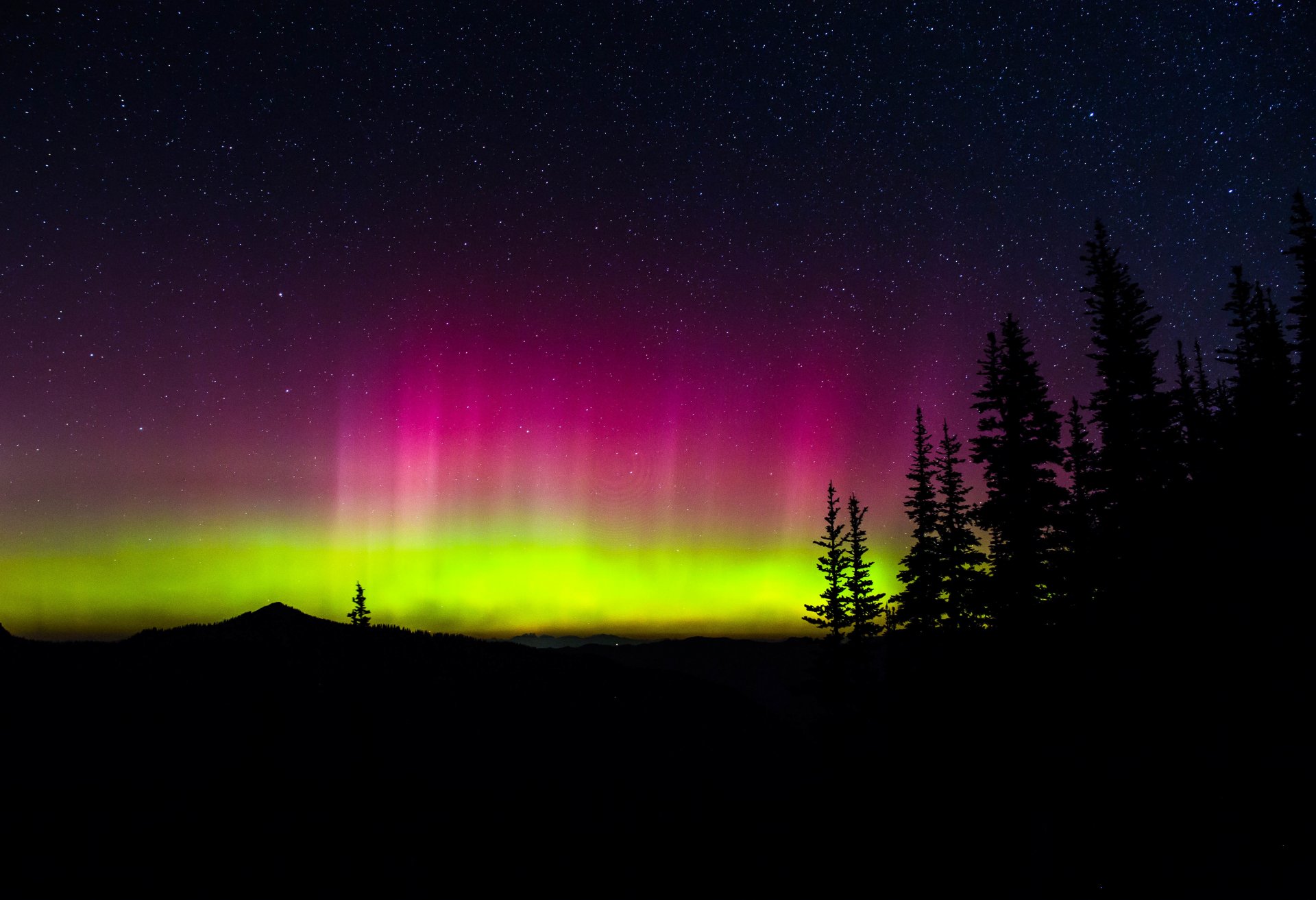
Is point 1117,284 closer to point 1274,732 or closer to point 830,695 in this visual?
point 1274,732

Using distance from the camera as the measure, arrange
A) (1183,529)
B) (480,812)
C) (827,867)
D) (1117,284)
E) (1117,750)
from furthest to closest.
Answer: (1117,284) < (480,812) < (1183,529) < (827,867) < (1117,750)

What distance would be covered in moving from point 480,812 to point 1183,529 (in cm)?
2405

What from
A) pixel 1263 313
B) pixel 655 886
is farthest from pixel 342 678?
pixel 1263 313

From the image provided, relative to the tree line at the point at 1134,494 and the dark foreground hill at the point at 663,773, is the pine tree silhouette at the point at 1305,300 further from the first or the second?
the dark foreground hill at the point at 663,773

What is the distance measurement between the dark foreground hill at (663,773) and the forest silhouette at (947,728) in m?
0.10

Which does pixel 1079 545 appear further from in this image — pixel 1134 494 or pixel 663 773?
pixel 663 773

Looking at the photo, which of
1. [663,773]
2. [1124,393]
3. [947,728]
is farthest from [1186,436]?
[663,773]

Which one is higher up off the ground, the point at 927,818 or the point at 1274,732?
the point at 1274,732

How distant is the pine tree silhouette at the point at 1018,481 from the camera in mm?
26000

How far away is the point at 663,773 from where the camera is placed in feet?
99.0

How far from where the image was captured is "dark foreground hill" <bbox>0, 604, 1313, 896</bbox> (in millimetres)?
14234

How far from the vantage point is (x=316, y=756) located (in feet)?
78.7

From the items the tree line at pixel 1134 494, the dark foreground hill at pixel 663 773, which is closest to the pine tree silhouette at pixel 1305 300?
the tree line at pixel 1134 494

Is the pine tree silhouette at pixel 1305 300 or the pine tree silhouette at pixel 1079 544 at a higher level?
the pine tree silhouette at pixel 1305 300
